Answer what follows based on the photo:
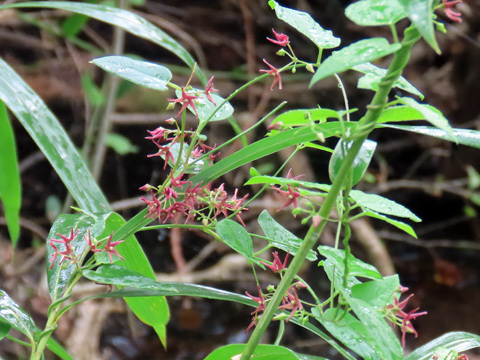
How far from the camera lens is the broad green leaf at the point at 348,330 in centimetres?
27

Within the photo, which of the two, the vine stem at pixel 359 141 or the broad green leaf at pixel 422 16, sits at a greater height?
the broad green leaf at pixel 422 16

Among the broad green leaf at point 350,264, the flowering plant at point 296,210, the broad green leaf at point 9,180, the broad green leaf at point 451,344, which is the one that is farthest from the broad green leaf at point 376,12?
the broad green leaf at point 9,180

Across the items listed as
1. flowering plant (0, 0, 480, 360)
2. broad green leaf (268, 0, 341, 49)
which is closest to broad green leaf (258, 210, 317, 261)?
flowering plant (0, 0, 480, 360)

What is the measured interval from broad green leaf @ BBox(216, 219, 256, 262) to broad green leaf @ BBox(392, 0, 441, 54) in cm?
14

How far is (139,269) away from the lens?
0.39 meters

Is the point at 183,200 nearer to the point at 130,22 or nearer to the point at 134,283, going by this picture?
the point at 134,283

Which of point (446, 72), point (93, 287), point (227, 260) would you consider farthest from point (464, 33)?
point (93, 287)

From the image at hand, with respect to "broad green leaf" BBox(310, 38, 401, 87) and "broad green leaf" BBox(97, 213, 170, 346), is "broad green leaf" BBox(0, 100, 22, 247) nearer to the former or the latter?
"broad green leaf" BBox(97, 213, 170, 346)

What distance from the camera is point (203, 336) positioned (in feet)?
4.91

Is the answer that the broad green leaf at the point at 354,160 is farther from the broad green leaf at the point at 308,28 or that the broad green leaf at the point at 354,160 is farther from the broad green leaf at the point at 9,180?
the broad green leaf at the point at 9,180

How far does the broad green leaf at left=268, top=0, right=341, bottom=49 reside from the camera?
11.2 inches

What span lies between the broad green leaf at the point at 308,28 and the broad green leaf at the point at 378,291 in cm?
12

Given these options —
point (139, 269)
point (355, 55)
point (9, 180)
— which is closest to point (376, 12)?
point (355, 55)

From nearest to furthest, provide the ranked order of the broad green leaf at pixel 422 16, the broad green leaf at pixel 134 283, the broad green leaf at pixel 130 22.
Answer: the broad green leaf at pixel 422 16
the broad green leaf at pixel 134 283
the broad green leaf at pixel 130 22
